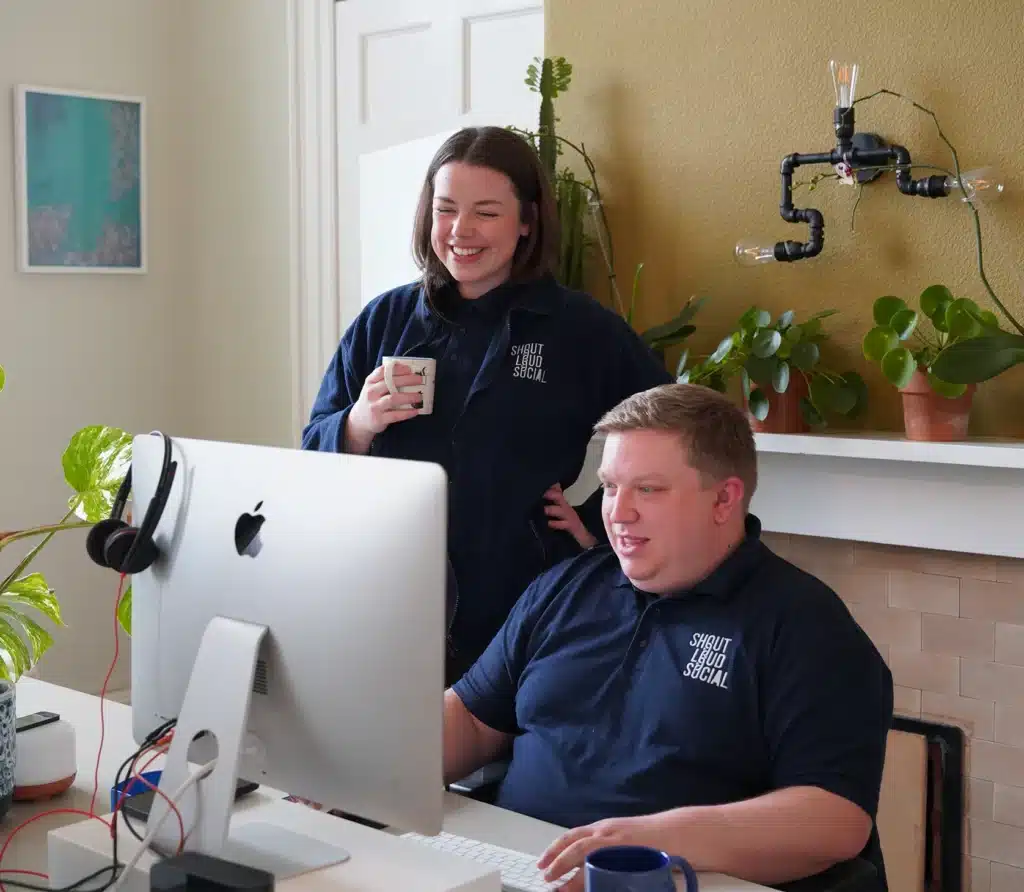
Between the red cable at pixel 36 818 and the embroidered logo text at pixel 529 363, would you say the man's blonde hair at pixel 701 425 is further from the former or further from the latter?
the red cable at pixel 36 818

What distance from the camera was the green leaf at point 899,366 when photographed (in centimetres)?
A: 262

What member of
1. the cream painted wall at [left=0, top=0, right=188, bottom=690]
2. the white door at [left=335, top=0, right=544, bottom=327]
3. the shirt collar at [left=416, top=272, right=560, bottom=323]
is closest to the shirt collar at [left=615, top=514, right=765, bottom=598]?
the shirt collar at [left=416, top=272, right=560, bottom=323]

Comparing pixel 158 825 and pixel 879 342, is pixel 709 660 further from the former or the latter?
pixel 879 342

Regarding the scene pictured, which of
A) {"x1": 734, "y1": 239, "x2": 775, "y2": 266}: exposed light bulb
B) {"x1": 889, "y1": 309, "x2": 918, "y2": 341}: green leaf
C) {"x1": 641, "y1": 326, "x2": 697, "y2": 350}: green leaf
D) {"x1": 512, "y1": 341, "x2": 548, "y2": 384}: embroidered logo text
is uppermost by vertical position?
{"x1": 734, "y1": 239, "x2": 775, "y2": 266}: exposed light bulb

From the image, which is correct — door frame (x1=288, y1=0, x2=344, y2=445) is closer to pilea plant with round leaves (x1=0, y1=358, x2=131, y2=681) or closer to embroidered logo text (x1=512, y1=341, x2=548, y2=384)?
embroidered logo text (x1=512, y1=341, x2=548, y2=384)

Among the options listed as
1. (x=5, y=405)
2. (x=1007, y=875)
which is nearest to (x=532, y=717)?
(x=1007, y=875)

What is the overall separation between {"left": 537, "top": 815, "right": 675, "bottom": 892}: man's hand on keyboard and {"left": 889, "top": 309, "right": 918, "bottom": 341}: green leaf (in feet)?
4.91

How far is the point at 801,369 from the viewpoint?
2789 mm

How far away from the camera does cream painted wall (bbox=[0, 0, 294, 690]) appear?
13.8 ft

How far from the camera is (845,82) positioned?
2.72 meters

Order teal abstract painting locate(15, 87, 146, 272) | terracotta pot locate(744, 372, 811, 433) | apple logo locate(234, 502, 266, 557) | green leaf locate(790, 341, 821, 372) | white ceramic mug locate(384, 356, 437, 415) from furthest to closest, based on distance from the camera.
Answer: teal abstract painting locate(15, 87, 146, 272)
terracotta pot locate(744, 372, 811, 433)
green leaf locate(790, 341, 821, 372)
white ceramic mug locate(384, 356, 437, 415)
apple logo locate(234, 502, 266, 557)

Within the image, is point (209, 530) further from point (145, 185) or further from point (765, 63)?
point (145, 185)

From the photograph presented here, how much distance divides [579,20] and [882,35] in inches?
30.5

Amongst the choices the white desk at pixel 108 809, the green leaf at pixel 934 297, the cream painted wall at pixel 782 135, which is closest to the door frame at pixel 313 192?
the cream painted wall at pixel 782 135
